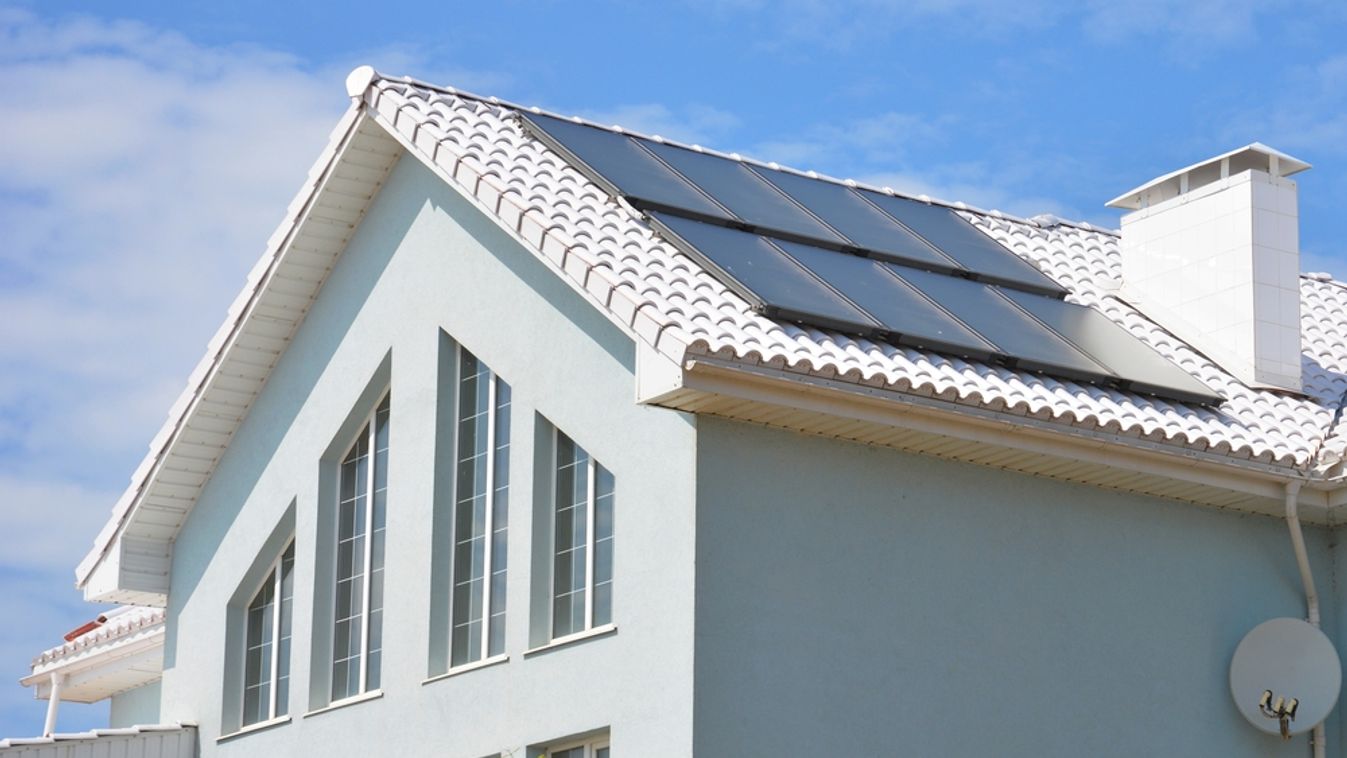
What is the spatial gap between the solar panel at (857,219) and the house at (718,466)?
0.08 m

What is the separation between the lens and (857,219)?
20.0 m

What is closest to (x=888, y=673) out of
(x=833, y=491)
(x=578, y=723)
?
(x=833, y=491)

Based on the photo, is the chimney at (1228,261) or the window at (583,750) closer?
the window at (583,750)

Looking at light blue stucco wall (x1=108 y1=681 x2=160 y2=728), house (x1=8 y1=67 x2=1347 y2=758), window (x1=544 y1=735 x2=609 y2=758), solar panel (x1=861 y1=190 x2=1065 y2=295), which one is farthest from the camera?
light blue stucco wall (x1=108 y1=681 x2=160 y2=728)

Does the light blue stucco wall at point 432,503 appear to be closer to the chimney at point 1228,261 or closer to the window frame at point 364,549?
the window frame at point 364,549

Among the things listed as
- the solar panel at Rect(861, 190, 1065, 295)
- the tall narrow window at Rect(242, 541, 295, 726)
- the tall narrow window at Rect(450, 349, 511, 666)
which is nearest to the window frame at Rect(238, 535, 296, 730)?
the tall narrow window at Rect(242, 541, 295, 726)

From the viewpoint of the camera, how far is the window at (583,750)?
51.5ft

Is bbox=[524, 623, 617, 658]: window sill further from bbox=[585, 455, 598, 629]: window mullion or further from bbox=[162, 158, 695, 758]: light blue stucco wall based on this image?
bbox=[585, 455, 598, 629]: window mullion

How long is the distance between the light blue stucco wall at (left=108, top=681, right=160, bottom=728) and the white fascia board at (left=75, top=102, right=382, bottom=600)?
3.24 metres


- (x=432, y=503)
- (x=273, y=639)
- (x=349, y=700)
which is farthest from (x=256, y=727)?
(x=432, y=503)

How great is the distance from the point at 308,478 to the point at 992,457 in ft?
23.5

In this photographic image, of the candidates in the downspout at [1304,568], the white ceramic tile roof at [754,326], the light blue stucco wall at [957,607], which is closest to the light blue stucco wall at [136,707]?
the white ceramic tile roof at [754,326]

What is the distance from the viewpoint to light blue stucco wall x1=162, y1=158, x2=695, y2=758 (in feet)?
50.3

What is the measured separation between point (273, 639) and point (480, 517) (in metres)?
3.76
